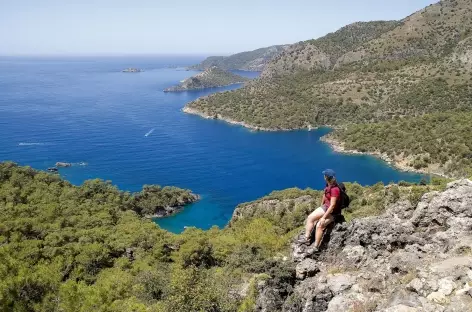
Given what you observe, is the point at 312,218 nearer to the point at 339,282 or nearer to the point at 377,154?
the point at 339,282

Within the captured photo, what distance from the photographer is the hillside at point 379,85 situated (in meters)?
121

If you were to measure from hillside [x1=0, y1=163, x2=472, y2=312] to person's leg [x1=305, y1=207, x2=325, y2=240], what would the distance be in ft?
2.53

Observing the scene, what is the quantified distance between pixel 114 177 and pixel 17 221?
186 ft

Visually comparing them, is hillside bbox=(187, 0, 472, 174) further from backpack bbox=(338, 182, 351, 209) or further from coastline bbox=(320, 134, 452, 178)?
backpack bbox=(338, 182, 351, 209)

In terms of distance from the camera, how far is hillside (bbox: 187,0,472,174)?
120688 millimetres

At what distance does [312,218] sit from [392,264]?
2767 mm

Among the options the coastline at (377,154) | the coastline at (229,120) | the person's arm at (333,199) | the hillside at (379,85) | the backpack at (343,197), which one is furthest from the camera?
the coastline at (229,120)

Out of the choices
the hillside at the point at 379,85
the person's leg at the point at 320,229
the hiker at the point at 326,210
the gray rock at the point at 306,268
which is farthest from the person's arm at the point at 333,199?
the hillside at the point at 379,85

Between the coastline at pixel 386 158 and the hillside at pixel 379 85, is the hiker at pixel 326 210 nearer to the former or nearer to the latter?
the coastline at pixel 386 158

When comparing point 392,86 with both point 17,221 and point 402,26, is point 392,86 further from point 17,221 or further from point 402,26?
point 17,221

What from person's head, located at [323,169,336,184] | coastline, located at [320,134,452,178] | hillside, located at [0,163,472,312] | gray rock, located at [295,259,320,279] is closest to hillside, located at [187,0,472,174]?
coastline, located at [320,134,452,178]

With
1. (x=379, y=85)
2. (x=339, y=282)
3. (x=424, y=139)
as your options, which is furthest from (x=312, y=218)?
(x=379, y=85)

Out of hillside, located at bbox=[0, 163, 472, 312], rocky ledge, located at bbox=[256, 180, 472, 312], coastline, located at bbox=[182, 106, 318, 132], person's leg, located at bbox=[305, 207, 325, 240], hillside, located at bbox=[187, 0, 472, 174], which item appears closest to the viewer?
rocky ledge, located at bbox=[256, 180, 472, 312]

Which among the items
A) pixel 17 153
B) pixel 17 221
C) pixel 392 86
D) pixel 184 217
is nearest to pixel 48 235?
pixel 17 221
